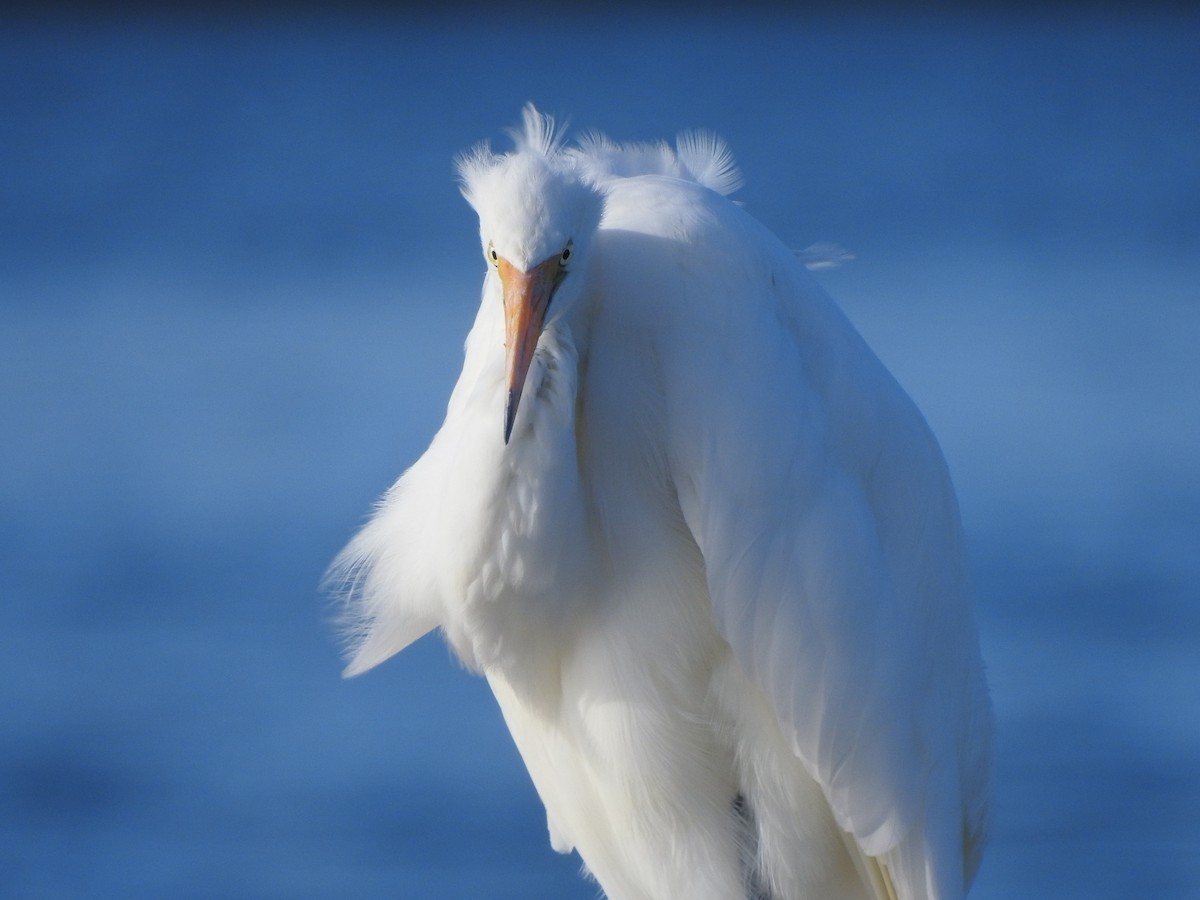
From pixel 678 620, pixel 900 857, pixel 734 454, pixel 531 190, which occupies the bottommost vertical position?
pixel 900 857

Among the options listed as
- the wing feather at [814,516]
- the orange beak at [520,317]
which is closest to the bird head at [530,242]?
the orange beak at [520,317]

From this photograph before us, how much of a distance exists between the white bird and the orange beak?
19mm

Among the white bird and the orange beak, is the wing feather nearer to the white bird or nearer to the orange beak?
the white bird

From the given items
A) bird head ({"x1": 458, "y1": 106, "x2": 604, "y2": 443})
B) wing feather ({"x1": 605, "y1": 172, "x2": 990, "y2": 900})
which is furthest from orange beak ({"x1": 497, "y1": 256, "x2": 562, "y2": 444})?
wing feather ({"x1": 605, "y1": 172, "x2": 990, "y2": 900})

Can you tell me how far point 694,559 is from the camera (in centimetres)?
161

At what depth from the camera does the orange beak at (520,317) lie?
1.31m

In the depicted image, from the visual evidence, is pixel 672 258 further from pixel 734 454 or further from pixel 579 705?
pixel 579 705

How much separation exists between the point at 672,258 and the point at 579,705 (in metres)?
0.47

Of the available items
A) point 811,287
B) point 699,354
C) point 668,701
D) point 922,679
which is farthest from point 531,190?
point 922,679

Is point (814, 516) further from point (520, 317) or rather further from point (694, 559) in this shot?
point (520, 317)

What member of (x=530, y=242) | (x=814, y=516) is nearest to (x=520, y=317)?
(x=530, y=242)

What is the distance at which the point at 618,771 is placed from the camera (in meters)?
1.64

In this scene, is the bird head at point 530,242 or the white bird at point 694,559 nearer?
the bird head at point 530,242

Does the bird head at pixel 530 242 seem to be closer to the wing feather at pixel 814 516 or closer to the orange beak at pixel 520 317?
the orange beak at pixel 520 317
